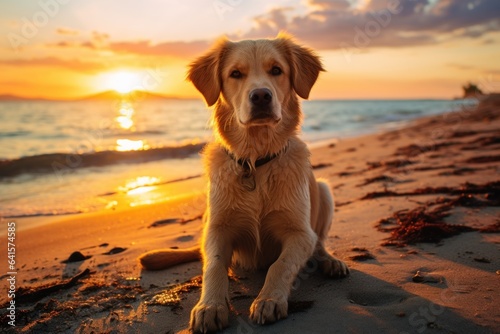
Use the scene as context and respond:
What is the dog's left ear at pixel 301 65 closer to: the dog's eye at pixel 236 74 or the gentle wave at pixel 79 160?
→ the dog's eye at pixel 236 74

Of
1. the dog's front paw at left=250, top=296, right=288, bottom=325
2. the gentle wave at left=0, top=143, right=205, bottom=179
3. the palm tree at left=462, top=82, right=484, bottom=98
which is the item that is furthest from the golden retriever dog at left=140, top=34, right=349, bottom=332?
the palm tree at left=462, top=82, right=484, bottom=98

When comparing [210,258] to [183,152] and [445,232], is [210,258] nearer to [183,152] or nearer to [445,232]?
[445,232]

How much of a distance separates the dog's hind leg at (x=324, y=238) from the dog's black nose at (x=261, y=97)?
4.44 feet

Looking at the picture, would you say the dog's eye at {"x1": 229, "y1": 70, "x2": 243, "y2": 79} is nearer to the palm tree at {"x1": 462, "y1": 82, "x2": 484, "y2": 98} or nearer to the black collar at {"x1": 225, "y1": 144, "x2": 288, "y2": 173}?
the black collar at {"x1": 225, "y1": 144, "x2": 288, "y2": 173}

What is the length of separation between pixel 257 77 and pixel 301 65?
2.22 ft

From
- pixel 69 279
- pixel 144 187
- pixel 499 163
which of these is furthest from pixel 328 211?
pixel 144 187

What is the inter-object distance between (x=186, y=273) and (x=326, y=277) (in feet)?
4.11

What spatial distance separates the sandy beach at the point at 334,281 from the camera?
→ 2379 millimetres

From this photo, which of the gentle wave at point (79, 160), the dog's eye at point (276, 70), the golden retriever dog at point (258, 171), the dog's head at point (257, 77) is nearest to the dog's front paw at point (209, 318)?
the golden retriever dog at point (258, 171)

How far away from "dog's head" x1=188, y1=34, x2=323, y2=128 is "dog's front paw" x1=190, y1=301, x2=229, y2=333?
1540mm

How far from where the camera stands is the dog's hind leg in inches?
121

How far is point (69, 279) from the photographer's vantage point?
3.45 meters

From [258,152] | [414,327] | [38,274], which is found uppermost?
[258,152]

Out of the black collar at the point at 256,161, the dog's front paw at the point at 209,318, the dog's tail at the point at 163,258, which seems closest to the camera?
the dog's front paw at the point at 209,318
